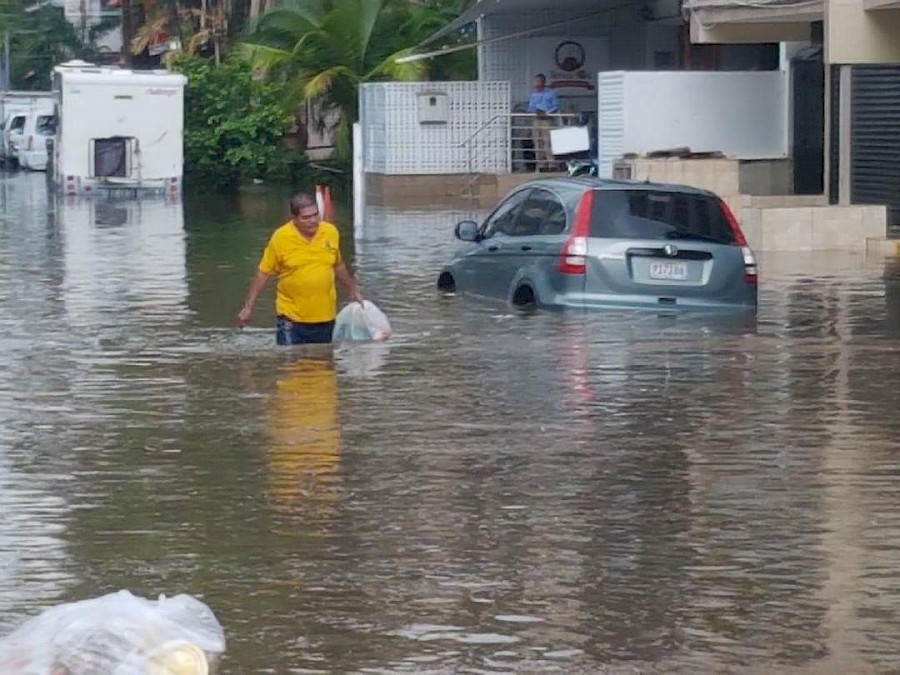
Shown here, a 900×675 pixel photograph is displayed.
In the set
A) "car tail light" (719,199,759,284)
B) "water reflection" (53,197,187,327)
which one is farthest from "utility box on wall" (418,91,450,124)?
"car tail light" (719,199,759,284)

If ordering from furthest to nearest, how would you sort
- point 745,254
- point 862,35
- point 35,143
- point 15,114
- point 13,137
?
1. point 15,114
2. point 13,137
3. point 35,143
4. point 862,35
5. point 745,254

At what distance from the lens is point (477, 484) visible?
32.8 ft

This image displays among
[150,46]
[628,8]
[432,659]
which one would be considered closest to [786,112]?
[628,8]

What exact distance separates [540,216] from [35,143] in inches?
1611

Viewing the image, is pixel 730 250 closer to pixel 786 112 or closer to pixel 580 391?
pixel 580 391

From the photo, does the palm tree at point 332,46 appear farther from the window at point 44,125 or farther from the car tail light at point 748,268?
the car tail light at point 748,268

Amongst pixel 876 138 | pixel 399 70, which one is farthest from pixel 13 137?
pixel 876 138

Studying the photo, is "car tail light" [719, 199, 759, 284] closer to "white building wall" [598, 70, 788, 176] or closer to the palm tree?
"white building wall" [598, 70, 788, 176]

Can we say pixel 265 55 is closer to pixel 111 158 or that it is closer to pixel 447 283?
pixel 111 158

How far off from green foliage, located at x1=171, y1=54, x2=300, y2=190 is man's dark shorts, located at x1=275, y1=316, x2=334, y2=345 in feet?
107

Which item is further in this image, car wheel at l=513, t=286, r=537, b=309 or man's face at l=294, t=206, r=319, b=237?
car wheel at l=513, t=286, r=537, b=309

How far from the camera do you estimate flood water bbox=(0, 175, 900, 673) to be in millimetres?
7375

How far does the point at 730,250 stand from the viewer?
1666cm

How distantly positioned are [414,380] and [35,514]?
14.9 ft
